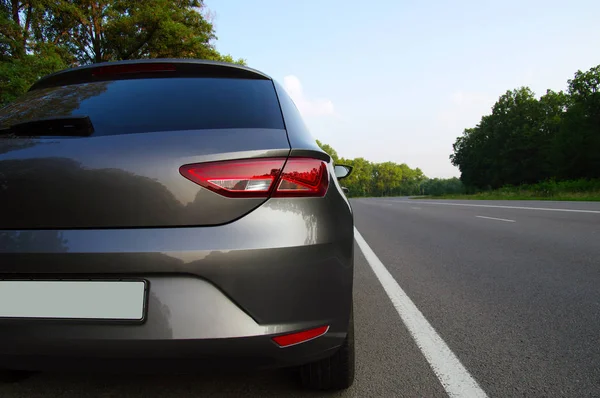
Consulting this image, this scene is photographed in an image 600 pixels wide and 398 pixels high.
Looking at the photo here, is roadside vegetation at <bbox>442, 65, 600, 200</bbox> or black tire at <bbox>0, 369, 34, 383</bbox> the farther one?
roadside vegetation at <bbox>442, 65, 600, 200</bbox>

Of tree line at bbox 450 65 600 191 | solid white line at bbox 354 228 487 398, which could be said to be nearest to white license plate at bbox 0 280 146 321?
solid white line at bbox 354 228 487 398

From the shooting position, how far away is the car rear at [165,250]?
140 centimetres

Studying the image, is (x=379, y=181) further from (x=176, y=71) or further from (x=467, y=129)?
(x=176, y=71)

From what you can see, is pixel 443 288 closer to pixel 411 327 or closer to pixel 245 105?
pixel 411 327

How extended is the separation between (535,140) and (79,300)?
232ft

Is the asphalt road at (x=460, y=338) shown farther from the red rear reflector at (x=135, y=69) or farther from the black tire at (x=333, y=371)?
the red rear reflector at (x=135, y=69)

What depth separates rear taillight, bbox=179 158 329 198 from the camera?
148 cm

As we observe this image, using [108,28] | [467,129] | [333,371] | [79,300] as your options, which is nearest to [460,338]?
[333,371]

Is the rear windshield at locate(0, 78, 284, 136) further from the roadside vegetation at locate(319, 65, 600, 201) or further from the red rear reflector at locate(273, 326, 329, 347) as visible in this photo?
the roadside vegetation at locate(319, 65, 600, 201)

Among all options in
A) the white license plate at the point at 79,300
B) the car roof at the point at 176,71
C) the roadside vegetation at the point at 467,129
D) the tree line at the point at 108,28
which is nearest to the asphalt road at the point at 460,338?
the white license plate at the point at 79,300

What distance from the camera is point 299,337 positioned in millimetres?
1503

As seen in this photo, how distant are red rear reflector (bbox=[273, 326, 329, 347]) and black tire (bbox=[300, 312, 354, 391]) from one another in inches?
13.5

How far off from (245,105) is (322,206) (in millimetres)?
612

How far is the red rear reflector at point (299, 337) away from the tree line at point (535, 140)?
54.6m
